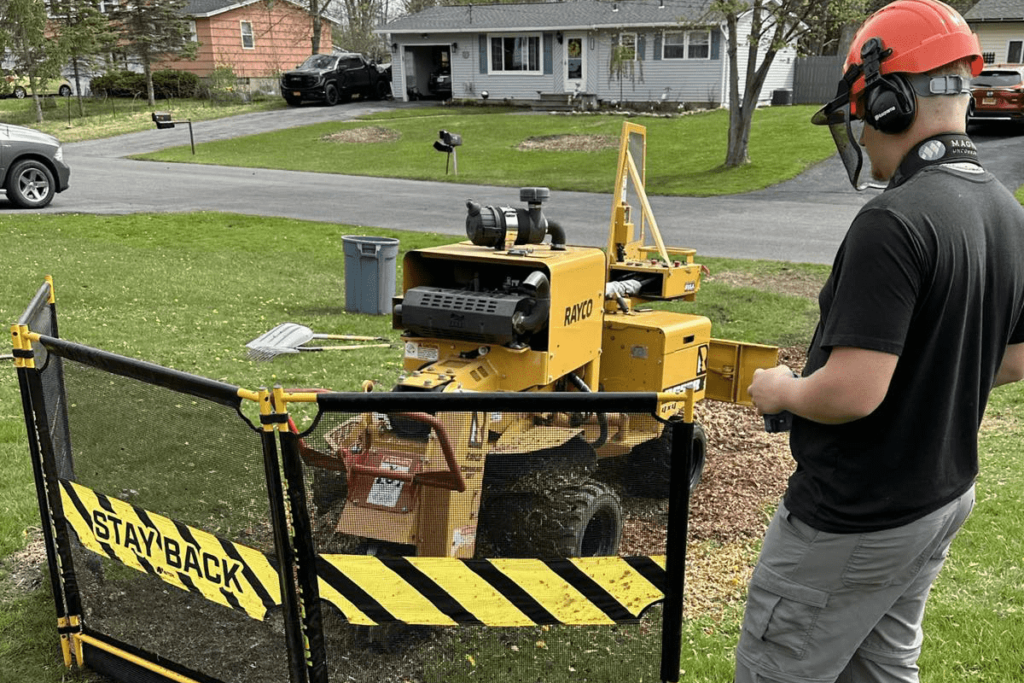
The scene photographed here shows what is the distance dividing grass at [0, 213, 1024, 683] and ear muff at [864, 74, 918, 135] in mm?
1851

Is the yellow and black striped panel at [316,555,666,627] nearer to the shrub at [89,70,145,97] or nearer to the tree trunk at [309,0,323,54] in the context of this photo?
the shrub at [89,70,145,97]

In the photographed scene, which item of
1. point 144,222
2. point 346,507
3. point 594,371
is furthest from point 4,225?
point 346,507

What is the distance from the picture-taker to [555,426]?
324cm

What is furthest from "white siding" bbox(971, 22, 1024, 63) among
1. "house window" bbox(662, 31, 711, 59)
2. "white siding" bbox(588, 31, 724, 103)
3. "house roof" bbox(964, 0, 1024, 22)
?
"house window" bbox(662, 31, 711, 59)

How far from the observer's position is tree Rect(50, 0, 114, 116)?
3994cm

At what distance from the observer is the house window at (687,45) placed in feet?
123

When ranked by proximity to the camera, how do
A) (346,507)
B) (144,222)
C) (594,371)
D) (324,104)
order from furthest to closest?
(324,104) → (144,222) → (594,371) → (346,507)

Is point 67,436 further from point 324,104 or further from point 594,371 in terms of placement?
point 324,104

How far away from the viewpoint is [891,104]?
2.54 meters

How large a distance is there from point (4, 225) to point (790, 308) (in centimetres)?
1233

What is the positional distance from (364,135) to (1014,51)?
91.6 ft

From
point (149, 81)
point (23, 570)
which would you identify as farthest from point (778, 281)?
point (149, 81)

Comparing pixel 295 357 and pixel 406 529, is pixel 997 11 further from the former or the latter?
pixel 406 529

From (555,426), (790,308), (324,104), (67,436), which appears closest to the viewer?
(555,426)
